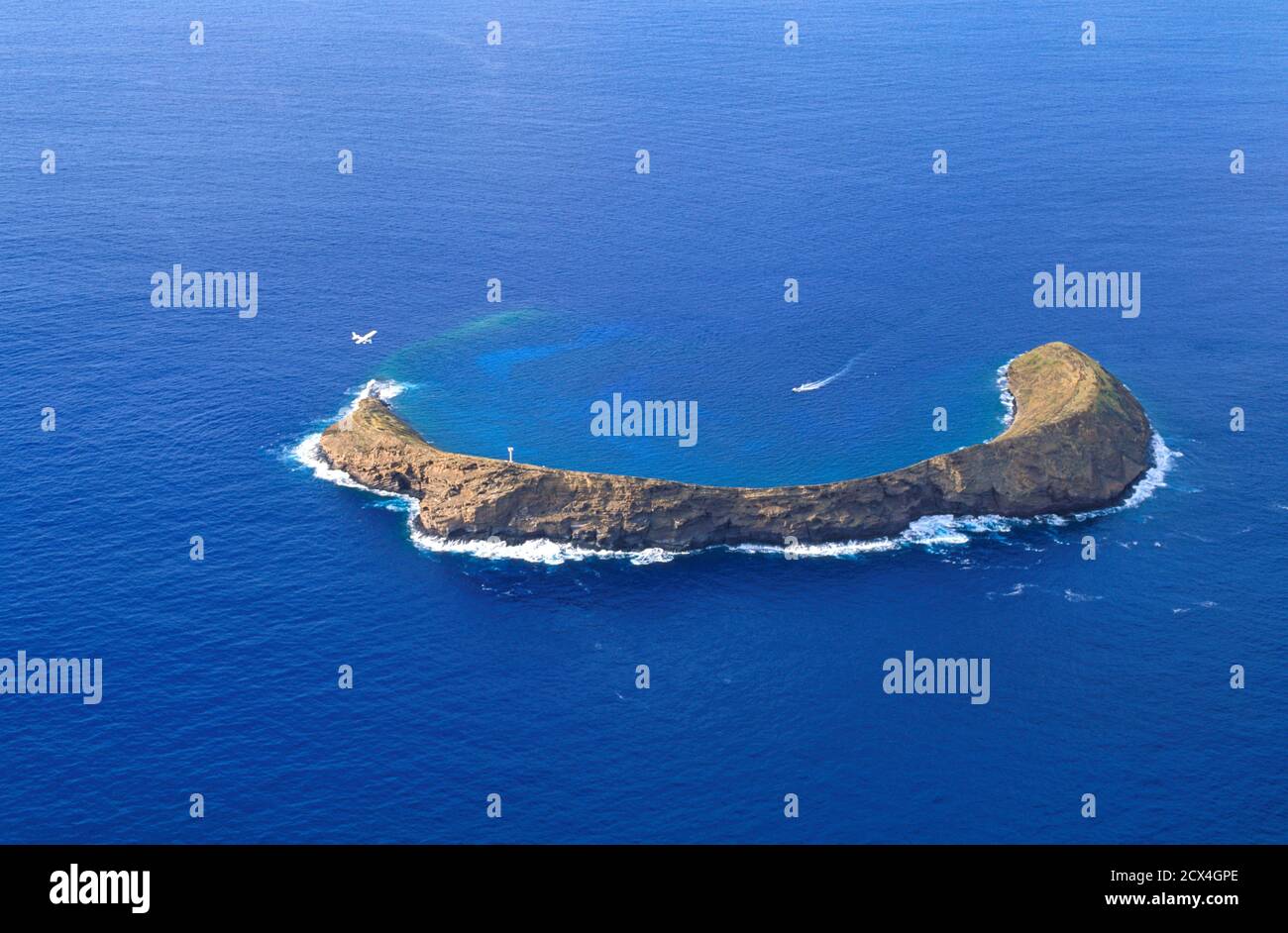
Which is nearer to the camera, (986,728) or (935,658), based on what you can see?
(986,728)

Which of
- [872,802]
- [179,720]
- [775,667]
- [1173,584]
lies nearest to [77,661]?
[179,720]

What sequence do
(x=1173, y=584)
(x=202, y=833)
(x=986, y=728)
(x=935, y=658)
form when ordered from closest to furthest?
(x=202, y=833) → (x=986, y=728) → (x=935, y=658) → (x=1173, y=584)

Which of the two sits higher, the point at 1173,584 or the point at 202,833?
the point at 1173,584

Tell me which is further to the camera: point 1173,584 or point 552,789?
point 1173,584

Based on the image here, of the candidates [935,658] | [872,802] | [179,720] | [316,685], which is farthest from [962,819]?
[179,720]

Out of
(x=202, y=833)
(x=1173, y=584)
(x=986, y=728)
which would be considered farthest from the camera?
(x=1173, y=584)

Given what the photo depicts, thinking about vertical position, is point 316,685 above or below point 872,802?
above

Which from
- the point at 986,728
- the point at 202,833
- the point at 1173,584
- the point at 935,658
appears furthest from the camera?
the point at 1173,584

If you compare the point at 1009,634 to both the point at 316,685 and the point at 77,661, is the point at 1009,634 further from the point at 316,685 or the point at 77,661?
the point at 77,661

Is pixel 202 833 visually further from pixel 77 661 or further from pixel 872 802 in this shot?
pixel 872 802
